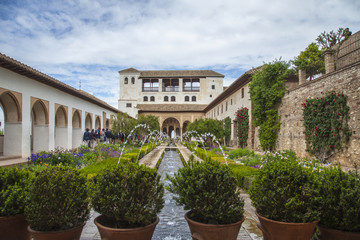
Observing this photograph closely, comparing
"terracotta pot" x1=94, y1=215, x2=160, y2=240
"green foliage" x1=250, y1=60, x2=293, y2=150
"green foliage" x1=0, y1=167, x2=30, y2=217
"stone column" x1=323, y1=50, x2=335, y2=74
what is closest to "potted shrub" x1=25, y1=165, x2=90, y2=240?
"green foliage" x1=0, y1=167, x2=30, y2=217

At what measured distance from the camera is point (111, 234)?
91.7 inches

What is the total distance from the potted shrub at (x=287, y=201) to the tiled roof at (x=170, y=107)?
3558cm

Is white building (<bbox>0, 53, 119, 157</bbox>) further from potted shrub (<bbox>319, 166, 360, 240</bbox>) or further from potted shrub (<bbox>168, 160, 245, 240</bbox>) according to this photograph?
potted shrub (<bbox>319, 166, 360, 240</bbox>)

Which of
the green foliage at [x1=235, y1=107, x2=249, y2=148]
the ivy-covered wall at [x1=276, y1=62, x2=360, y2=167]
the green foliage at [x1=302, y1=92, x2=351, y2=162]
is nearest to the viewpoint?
the ivy-covered wall at [x1=276, y1=62, x2=360, y2=167]

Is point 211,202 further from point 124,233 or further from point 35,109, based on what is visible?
point 35,109

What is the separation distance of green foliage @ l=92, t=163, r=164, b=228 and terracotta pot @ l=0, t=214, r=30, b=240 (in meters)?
0.81

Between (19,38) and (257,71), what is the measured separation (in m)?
12.2

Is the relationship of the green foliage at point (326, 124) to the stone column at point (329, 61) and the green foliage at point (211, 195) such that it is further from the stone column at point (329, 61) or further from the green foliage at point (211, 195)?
the green foliage at point (211, 195)

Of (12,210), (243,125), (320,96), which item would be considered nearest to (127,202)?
(12,210)

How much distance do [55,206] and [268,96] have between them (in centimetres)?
1298

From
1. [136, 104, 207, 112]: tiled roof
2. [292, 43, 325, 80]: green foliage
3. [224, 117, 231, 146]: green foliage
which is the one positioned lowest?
[224, 117, 231, 146]: green foliage

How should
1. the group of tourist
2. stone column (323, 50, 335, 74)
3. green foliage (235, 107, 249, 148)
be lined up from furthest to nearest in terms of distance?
1. green foliage (235, 107, 249, 148)
2. the group of tourist
3. stone column (323, 50, 335, 74)

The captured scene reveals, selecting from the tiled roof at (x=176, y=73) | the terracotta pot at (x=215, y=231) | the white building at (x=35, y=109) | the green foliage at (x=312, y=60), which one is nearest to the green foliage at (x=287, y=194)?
the terracotta pot at (x=215, y=231)

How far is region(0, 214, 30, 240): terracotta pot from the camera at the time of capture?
2455 mm
